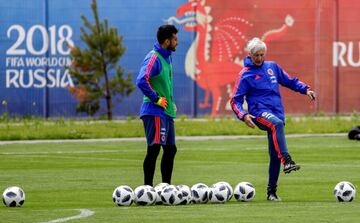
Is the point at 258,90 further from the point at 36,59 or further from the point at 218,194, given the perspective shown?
the point at 36,59

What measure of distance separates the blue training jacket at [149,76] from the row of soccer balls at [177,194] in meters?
1.28

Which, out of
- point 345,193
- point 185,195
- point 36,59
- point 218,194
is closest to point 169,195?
point 185,195

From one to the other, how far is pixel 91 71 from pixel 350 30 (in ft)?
28.9

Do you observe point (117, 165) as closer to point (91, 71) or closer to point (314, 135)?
point (314, 135)

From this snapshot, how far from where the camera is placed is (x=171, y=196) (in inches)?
594

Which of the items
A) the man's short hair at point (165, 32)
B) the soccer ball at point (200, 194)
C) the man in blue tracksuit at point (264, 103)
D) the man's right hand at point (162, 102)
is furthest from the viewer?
the man's short hair at point (165, 32)

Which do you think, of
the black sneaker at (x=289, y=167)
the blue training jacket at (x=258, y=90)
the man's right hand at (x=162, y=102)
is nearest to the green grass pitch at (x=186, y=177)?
the black sneaker at (x=289, y=167)

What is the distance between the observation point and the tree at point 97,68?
3956cm

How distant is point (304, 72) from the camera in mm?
41781

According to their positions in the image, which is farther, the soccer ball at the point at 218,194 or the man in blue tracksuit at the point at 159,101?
the man in blue tracksuit at the point at 159,101

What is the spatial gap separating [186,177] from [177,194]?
17.6ft

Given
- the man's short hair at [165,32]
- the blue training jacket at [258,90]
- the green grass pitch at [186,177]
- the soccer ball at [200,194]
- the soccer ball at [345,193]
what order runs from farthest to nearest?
the man's short hair at [165,32] < the blue training jacket at [258,90] < the soccer ball at [345,193] < the soccer ball at [200,194] < the green grass pitch at [186,177]

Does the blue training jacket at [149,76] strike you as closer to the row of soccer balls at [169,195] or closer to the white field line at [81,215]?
the row of soccer balls at [169,195]

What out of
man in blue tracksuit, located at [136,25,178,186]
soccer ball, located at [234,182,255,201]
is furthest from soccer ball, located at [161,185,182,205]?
man in blue tracksuit, located at [136,25,178,186]
